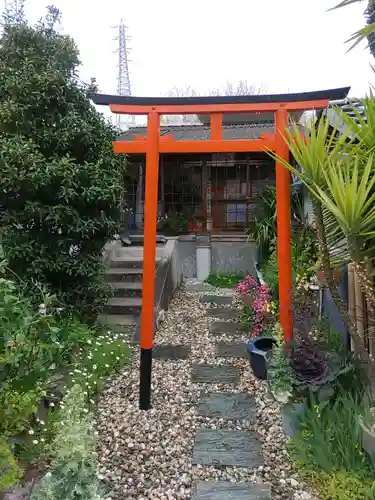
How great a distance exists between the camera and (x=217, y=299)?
7078 mm

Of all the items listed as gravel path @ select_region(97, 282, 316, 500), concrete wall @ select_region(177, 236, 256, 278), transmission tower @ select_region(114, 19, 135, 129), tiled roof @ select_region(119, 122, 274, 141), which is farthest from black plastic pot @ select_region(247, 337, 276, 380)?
transmission tower @ select_region(114, 19, 135, 129)

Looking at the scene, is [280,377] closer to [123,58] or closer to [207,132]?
[207,132]

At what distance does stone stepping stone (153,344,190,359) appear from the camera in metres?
4.66

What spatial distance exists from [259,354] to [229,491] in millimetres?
1535

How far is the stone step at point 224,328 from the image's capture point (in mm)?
5395

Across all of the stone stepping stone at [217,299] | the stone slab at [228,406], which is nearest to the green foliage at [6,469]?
the stone slab at [228,406]

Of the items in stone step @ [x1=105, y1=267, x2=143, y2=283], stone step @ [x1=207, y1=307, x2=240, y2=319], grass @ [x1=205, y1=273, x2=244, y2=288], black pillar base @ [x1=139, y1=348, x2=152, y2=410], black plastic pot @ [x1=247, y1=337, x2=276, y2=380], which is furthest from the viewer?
grass @ [x1=205, y1=273, x2=244, y2=288]

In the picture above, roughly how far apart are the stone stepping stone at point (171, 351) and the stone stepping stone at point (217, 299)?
76.9 inches

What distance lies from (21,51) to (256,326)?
13.4 ft

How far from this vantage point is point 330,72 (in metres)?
8.83

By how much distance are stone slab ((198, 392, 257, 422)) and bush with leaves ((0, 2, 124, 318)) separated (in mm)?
1907

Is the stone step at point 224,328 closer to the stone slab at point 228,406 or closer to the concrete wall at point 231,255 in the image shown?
the stone slab at point 228,406

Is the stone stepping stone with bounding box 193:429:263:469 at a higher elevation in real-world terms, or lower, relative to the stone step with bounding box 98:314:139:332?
lower

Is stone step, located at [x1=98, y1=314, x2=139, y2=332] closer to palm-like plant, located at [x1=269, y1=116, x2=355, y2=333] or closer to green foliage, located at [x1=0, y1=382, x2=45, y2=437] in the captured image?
green foliage, located at [x1=0, y1=382, x2=45, y2=437]
